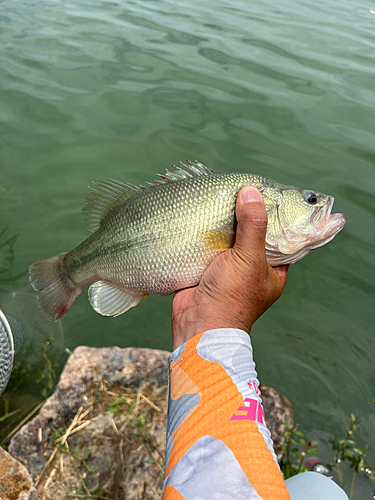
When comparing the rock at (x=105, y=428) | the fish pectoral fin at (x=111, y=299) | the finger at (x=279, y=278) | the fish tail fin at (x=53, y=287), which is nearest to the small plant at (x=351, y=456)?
the rock at (x=105, y=428)

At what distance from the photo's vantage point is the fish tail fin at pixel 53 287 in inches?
116

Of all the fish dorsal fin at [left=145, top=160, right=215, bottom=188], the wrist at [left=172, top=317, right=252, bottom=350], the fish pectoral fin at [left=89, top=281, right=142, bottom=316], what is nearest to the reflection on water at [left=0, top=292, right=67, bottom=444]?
the fish pectoral fin at [left=89, top=281, right=142, bottom=316]

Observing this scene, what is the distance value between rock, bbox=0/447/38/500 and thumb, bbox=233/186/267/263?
1.89 meters

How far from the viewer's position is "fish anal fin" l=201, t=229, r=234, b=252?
2.38 meters

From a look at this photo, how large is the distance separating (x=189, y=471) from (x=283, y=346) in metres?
2.66

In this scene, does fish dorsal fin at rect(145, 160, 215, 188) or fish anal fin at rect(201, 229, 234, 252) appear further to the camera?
fish dorsal fin at rect(145, 160, 215, 188)

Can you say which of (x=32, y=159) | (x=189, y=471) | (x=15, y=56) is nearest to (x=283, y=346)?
(x=189, y=471)

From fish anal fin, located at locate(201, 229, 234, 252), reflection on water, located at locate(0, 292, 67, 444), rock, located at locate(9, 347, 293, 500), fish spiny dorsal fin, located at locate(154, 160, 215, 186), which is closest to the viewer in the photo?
fish anal fin, located at locate(201, 229, 234, 252)

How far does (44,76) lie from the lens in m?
6.94

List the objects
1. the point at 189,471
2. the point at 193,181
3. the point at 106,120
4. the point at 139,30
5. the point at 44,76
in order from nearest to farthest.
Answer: the point at 189,471 → the point at 193,181 → the point at 106,120 → the point at 44,76 → the point at 139,30

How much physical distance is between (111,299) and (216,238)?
955mm

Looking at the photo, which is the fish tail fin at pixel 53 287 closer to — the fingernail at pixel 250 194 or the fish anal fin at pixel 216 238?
the fish anal fin at pixel 216 238

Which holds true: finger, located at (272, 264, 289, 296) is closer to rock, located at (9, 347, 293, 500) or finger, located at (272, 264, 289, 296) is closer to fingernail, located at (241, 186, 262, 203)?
fingernail, located at (241, 186, 262, 203)

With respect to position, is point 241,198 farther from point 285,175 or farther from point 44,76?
point 44,76
